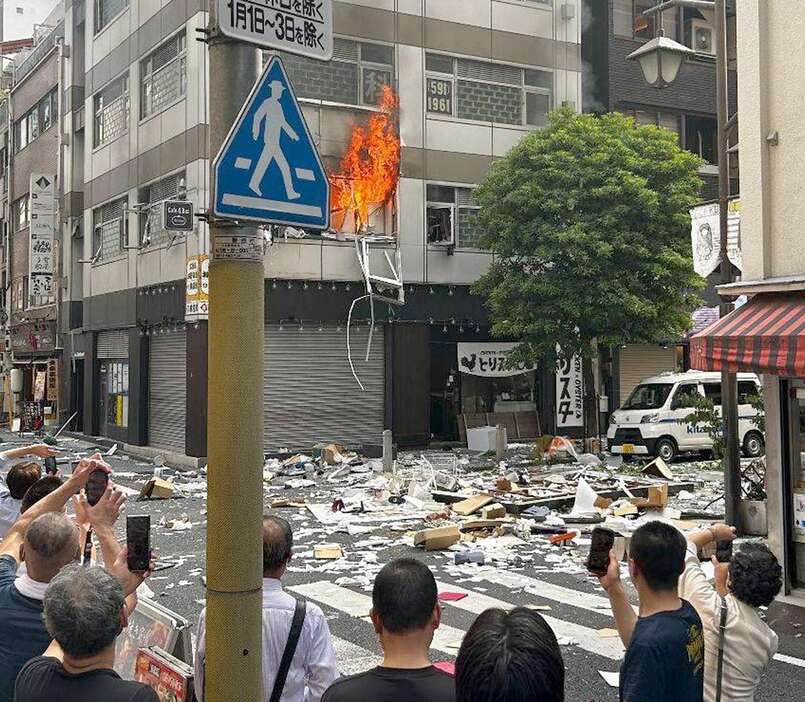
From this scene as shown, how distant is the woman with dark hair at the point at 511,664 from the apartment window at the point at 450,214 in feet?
75.5

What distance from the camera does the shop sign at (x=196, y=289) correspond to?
861 inches

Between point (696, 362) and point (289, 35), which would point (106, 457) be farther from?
point (289, 35)

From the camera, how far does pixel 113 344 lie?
29.4 m

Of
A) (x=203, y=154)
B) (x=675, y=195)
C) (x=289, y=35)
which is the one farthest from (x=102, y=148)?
(x=289, y=35)

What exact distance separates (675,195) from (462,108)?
23.2 feet

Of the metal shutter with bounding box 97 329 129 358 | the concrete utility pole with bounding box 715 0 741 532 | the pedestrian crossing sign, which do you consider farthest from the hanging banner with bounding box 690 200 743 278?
the metal shutter with bounding box 97 329 129 358

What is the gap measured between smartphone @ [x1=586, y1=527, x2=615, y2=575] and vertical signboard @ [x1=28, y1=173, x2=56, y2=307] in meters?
33.2

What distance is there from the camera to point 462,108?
85.1 ft

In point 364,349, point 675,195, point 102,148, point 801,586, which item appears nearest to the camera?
point 801,586

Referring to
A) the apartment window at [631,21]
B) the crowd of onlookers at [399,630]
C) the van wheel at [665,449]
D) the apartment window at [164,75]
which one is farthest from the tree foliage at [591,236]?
the crowd of onlookers at [399,630]

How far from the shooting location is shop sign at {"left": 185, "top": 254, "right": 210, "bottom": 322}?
2188 centimetres

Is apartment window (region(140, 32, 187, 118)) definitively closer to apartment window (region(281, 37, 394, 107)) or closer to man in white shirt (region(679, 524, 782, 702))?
apartment window (region(281, 37, 394, 107))

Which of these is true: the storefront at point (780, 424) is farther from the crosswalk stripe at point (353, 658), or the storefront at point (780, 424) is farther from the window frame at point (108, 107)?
the window frame at point (108, 107)

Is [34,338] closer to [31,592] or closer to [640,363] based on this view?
[640,363]
